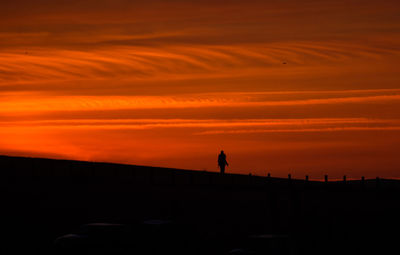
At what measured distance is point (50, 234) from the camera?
58.5 m

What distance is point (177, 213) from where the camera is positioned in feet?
222

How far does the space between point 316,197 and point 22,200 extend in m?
22.9

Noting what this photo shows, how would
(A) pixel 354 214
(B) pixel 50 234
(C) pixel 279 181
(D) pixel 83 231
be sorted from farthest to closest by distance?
(C) pixel 279 181 → (A) pixel 354 214 → (B) pixel 50 234 → (D) pixel 83 231

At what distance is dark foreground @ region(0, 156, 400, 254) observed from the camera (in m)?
49.4

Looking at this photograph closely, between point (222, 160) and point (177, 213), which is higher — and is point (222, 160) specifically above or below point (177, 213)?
above

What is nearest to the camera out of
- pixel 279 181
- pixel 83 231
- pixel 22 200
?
pixel 83 231

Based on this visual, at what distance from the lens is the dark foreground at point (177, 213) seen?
4941 centimetres

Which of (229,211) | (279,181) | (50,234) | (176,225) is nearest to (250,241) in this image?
(176,225)

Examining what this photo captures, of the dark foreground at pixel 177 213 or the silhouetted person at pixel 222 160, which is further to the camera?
the silhouetted person at pixel 222 160

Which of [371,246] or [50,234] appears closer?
[50,234]

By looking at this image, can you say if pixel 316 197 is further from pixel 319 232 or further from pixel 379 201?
pixel 319 232

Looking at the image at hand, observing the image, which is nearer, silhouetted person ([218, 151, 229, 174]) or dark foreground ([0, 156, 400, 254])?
dark foreground ([0, 156, 400, 254])

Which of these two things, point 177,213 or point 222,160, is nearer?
point 177,213

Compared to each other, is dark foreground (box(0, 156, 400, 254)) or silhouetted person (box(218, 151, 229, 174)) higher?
silhouetted person (box(218, 151, 229, 174))
